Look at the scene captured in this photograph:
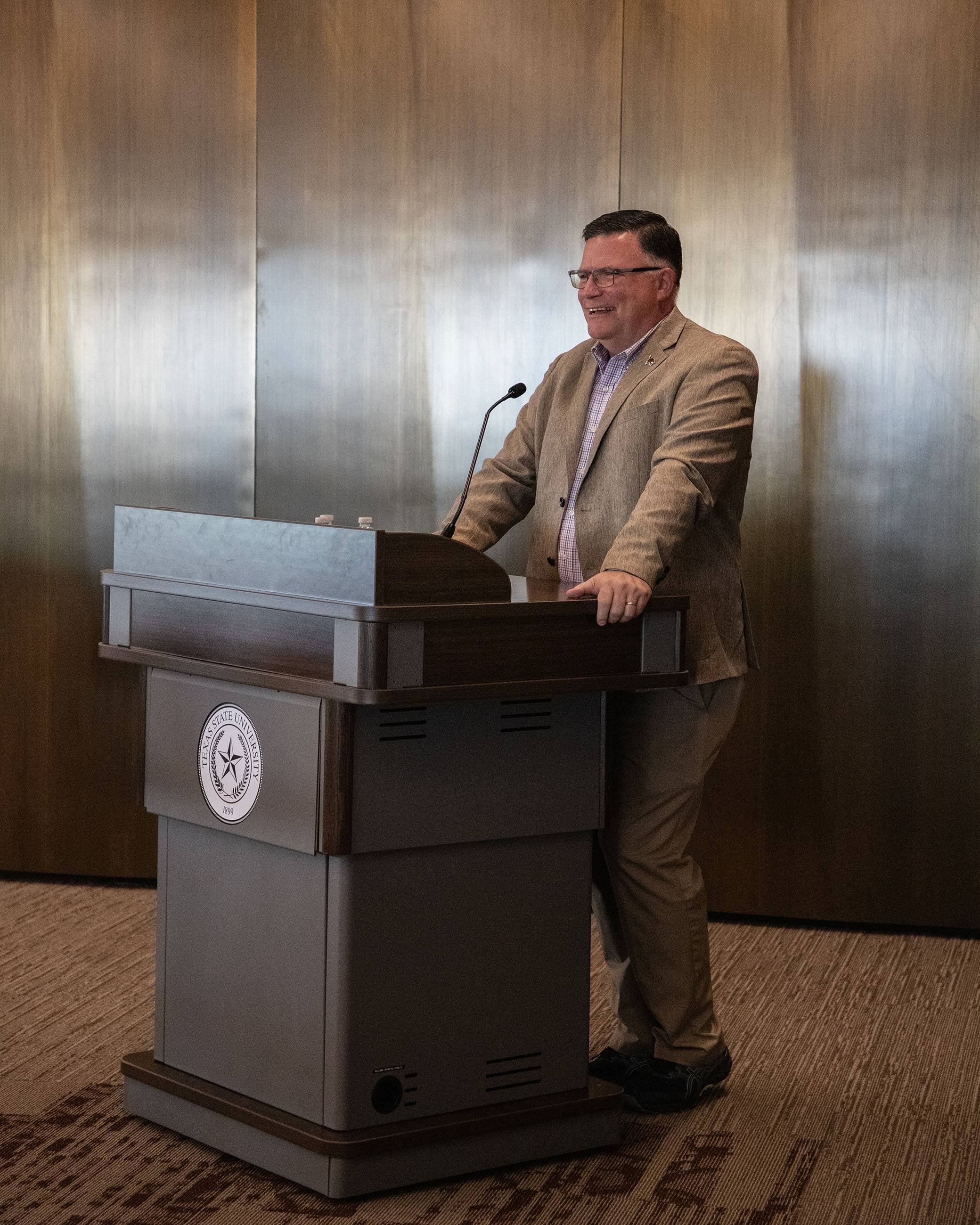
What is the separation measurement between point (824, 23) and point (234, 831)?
2688 millimetres

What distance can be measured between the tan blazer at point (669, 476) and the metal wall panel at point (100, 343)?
163 cm

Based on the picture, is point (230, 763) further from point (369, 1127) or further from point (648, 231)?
point (648, 231)

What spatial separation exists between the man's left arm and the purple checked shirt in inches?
4.9

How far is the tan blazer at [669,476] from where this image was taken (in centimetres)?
262

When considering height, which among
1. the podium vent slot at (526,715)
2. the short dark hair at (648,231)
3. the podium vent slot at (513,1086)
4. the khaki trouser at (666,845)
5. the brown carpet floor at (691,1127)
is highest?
the short dark hair at (648,231)

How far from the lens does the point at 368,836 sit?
233 cm

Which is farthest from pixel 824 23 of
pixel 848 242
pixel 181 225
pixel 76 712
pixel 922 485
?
pixel 76 712

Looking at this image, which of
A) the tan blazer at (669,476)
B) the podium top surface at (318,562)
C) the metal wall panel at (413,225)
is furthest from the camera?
the metal wall panel at (413,225)

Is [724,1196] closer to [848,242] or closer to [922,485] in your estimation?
[922,485]

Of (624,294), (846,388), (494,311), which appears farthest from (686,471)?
(494,311)

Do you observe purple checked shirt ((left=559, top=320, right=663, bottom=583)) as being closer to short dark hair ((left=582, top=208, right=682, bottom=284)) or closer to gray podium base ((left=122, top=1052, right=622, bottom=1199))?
short dark hair ((left=582, top=208, right=682, bottom=284))

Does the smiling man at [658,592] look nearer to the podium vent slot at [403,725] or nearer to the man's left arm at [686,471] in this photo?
the man's left arm at [686,471]

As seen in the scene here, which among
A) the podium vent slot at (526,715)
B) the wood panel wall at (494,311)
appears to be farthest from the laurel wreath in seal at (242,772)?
the wood panel wall at (494,311)

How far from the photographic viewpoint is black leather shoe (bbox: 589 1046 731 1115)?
9.24ft
